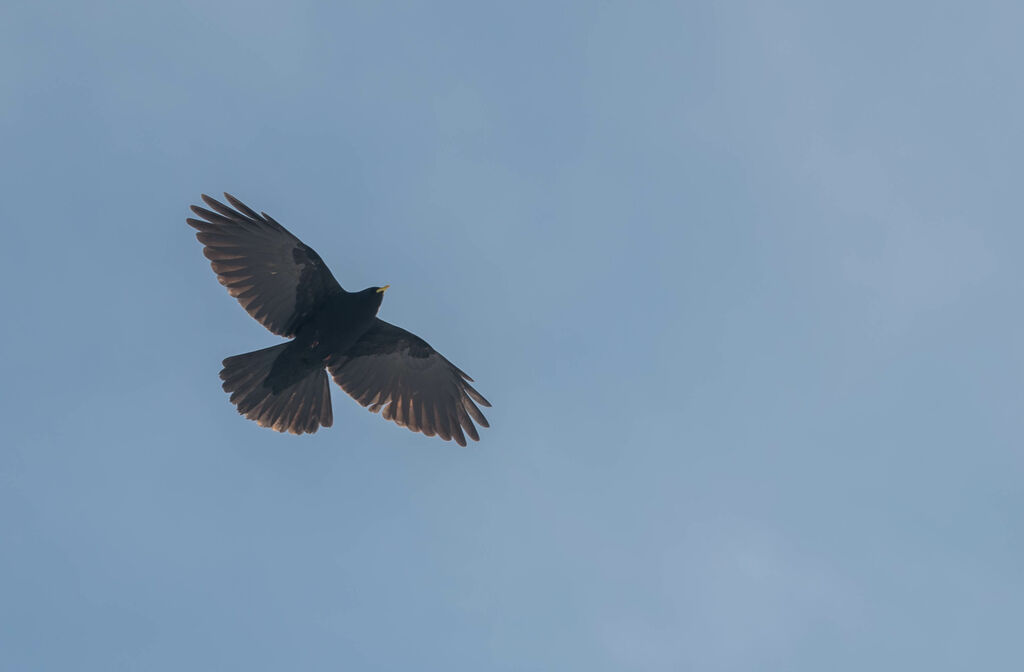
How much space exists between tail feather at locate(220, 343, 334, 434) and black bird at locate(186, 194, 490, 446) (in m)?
0.02

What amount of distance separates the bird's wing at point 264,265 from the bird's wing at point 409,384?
1.30 meters

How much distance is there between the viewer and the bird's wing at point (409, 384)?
58.8 ft

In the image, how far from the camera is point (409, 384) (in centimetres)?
1831

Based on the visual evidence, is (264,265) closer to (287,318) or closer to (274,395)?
(287,318)

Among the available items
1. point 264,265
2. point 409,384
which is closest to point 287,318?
point 264,265

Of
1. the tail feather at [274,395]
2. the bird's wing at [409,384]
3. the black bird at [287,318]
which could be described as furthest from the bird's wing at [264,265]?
the bird's wing at [409,384]

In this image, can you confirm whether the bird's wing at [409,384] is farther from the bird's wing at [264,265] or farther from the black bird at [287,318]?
the bird's wing at [264,265]

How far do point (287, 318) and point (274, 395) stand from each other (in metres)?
1.25

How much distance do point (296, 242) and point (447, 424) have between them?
4.14 metres

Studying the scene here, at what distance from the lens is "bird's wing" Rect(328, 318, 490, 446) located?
706 inches

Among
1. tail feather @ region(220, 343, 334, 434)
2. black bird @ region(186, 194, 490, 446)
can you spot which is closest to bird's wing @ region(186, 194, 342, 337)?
black bird @ region(186, 194, 490, 446)

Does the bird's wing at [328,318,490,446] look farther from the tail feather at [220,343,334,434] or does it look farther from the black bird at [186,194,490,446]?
the tail feather at [220,343,334,434]

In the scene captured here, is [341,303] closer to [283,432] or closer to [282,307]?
[282,307]

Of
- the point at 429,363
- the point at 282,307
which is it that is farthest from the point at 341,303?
the point at 429,363
